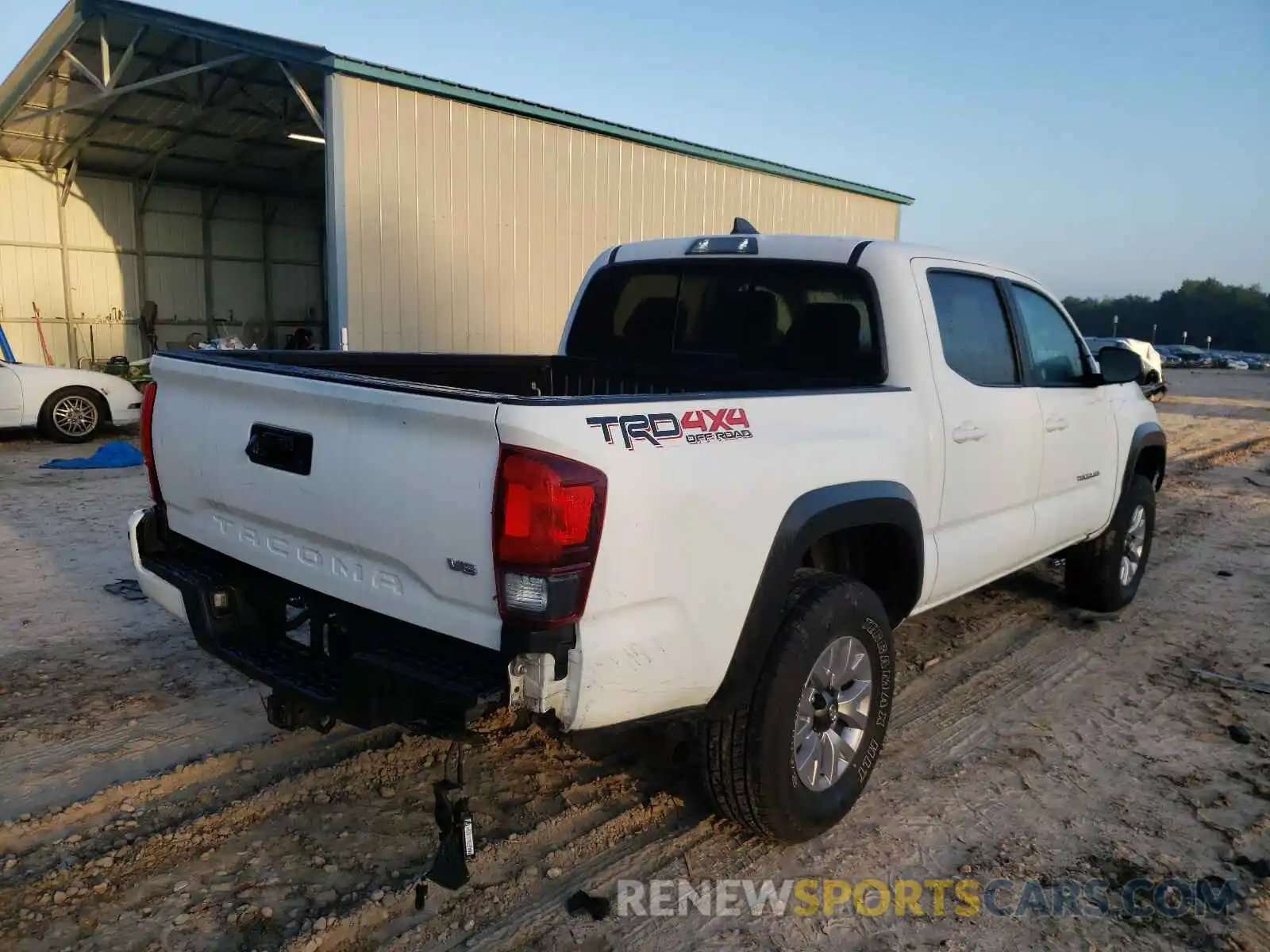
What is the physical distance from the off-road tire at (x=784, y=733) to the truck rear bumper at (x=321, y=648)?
0.90 metres

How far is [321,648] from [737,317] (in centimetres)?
230

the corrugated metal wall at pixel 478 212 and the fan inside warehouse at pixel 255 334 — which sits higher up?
the corrugated metal wall at pixel 478 212

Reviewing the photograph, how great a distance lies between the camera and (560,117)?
13398 mm

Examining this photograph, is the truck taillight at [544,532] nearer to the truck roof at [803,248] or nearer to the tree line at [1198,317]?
the truck roof at [803,248]

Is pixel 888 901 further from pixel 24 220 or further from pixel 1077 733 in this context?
pixel 24 220

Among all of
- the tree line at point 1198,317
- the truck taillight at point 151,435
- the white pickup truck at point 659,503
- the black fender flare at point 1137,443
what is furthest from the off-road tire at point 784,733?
the tree line at point 1198,317

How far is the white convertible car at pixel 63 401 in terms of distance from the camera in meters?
11.1

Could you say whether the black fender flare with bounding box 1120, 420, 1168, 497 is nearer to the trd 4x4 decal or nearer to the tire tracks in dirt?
the tire tracks in dirt

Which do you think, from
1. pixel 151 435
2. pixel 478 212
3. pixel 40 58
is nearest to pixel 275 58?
pixel 478 212

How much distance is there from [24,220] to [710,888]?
21185mm

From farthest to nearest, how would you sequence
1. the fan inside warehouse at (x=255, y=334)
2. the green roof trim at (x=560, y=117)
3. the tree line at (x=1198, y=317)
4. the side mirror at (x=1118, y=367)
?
the tree line at (x=1198, y=317) → the fan inside warehouse at (x=255, y=334) → the green roof trim at (x=560, y=117) → the side mirror at (x=1118, y=367)

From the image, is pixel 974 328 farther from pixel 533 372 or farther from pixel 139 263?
pixel 139 263

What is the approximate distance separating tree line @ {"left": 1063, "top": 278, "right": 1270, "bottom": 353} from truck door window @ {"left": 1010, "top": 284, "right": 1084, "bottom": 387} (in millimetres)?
86491

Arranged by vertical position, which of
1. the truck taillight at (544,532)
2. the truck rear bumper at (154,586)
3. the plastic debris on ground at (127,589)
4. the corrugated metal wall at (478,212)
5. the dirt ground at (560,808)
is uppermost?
the corrugated metal wall at (478,212)
